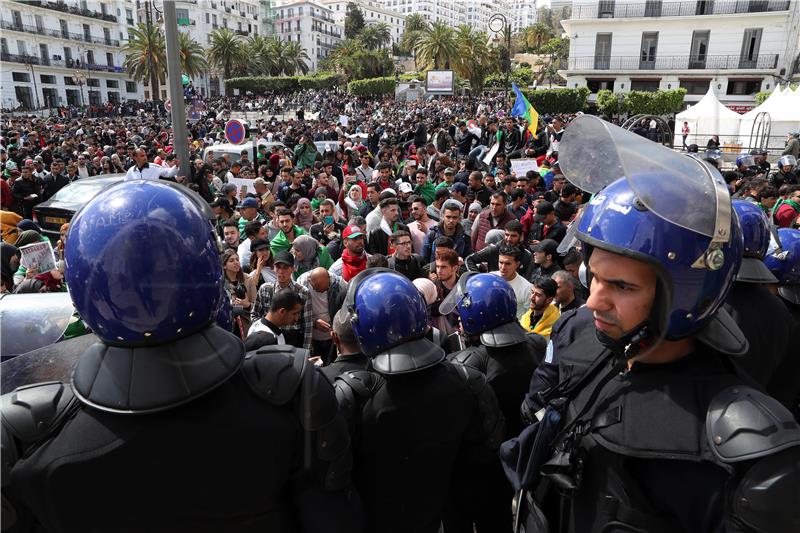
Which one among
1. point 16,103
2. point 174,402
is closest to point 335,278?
point 174,402

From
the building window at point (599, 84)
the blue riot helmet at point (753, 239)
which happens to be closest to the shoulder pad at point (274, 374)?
the blue riot helmet at point (753, 239)

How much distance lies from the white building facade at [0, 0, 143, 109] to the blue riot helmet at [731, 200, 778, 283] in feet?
193

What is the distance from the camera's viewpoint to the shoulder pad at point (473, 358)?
9.46 feet

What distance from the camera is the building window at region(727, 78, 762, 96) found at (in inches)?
1560

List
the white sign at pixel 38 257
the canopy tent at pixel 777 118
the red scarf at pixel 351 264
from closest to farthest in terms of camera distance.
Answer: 1. the white sign at pixel 38 257
2. the red scarf at pixel 351 264
3. the canopy tent at pixel 777 118

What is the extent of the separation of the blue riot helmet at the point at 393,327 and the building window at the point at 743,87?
155 ft

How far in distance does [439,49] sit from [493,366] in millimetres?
65360

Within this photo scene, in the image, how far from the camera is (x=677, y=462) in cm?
137

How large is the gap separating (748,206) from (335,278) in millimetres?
3342

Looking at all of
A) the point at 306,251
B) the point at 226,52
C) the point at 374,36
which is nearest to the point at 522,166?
the point at 306,251

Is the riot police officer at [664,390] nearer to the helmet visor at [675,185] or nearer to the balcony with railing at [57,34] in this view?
the helmet visor at [675,185]

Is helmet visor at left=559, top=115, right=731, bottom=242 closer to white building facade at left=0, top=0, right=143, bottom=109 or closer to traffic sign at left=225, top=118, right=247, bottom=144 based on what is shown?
traffic sign at left=225, top=118, right=247, bottom=144

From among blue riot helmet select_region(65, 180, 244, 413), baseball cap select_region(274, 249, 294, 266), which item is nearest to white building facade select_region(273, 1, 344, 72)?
baseball cap select_region(274, 249, 294, 266)

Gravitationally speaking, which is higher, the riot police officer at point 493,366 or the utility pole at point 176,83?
the utility pole at point 176,83
